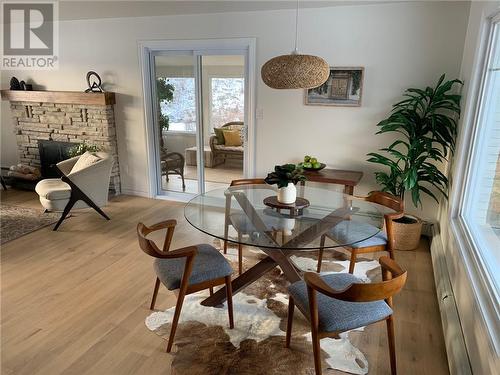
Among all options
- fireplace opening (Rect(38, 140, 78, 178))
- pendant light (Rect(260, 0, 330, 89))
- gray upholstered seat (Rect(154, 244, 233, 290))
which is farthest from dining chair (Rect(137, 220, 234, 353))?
fireplace opening (Rect(38, 140, 78, 178))

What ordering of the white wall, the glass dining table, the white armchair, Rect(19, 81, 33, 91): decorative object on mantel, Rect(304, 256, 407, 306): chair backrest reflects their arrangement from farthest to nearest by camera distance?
1. Rect(19, 81, 33, 91): decorative object on mantel
2. the white armchair
3. the white wall
4. the glass dining table
5. Rect(304, 256, 407, 306): chair backrest

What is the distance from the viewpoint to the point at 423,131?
3.23 m

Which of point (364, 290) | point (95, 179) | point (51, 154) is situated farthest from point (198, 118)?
point (364, 290)

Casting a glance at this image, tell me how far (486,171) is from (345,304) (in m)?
1.57

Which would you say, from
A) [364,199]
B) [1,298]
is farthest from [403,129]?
[1,298]

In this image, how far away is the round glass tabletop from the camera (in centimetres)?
208

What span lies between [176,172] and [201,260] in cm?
298

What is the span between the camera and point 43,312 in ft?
7.94

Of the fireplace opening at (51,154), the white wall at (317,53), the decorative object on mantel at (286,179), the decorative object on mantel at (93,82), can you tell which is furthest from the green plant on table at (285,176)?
the fireplace opening at (51,154)

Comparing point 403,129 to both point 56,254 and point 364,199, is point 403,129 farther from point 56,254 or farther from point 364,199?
point 56,254

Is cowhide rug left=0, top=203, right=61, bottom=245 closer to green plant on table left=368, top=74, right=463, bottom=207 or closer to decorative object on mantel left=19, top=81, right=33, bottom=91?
decorative object on mantel left=19, top=81, right=33, bottom=91

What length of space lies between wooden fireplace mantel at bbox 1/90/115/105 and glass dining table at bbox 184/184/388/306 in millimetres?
2578

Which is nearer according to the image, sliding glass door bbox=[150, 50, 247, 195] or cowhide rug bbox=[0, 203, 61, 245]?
Result: cowhide rug bbox=[0, 203, 61, 245]

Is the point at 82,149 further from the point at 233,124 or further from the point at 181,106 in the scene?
the point at 233,124
